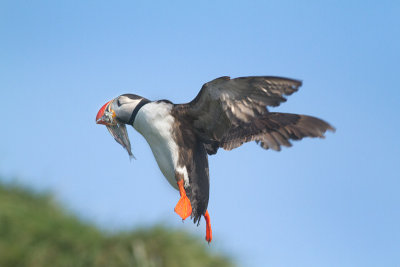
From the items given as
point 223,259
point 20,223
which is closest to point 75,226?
point 20,223

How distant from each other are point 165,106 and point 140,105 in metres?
0.40

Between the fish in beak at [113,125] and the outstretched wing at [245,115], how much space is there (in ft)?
3.60

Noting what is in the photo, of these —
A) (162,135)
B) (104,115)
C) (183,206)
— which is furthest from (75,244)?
(104,115)

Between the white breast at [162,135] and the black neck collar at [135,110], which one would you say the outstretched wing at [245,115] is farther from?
the black neck collar at [135,110]

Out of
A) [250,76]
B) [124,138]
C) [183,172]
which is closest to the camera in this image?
[250,76]

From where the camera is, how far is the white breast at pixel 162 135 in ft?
21.2

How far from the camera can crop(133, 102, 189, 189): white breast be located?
6.47 metres

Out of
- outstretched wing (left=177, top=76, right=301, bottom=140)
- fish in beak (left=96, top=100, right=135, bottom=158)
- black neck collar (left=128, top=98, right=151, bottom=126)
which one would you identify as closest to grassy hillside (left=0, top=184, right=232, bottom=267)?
outstretched wing (left=177, top=76, right=301, bottom=140)

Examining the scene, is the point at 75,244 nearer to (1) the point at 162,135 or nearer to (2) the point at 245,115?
(1) the point at 162,135

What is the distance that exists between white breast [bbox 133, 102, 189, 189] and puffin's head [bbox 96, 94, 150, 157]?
195mm

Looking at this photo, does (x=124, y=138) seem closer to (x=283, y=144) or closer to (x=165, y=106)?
(x=165, y=106)

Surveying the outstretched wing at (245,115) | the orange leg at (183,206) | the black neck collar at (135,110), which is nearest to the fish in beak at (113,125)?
the black neck collar at (135,110)

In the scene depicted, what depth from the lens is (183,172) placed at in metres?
6.52

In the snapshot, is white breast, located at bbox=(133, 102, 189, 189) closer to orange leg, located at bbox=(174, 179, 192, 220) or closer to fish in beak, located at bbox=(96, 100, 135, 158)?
orange leg, located at bbox=(174, 179, 192, 220)
